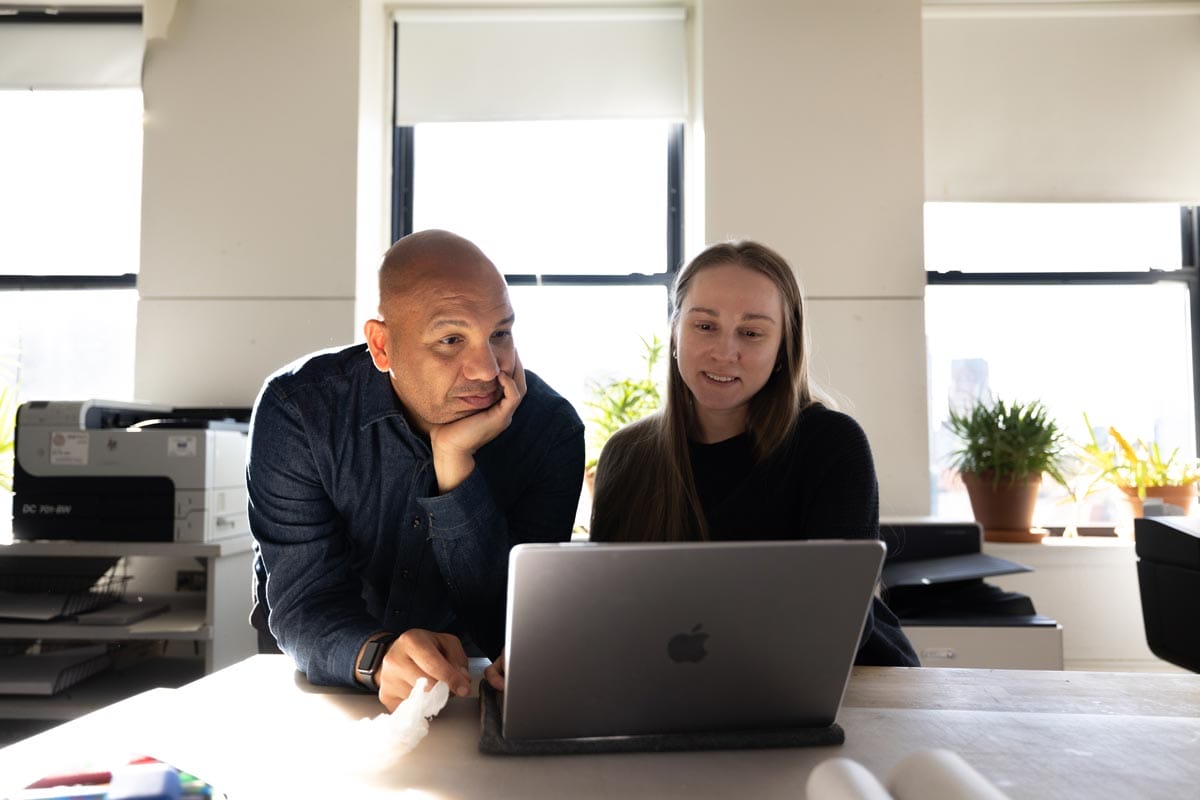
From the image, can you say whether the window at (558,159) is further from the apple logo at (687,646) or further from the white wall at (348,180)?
the apple logo at (687,646)

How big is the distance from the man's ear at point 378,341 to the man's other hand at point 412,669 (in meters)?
0.48

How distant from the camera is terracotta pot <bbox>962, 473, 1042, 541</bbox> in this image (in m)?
3.18

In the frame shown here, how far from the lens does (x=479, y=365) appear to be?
1.32 metres

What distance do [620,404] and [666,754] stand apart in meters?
2.43

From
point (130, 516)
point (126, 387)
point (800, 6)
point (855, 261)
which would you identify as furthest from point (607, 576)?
point (126, 387)

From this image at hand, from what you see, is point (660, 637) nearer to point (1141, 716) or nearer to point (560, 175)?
point (1141, 716)

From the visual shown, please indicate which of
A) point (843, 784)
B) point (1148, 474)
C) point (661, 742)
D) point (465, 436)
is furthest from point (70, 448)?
point (1148, 474)

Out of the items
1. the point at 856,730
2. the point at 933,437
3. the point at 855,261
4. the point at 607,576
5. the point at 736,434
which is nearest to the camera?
the point at 607,576

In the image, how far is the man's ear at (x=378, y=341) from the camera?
4.51 feet

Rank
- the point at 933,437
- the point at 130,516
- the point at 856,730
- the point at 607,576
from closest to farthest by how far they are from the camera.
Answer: the point at 607,576 < the point at 856,730 < the point at 130,516 < the point at 933,437

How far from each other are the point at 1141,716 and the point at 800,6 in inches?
116

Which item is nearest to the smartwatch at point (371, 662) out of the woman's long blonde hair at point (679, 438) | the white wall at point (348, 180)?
the woman's long blonde hair at point (679, 438)

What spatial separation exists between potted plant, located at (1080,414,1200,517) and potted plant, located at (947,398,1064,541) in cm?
22

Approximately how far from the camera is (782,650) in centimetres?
85
